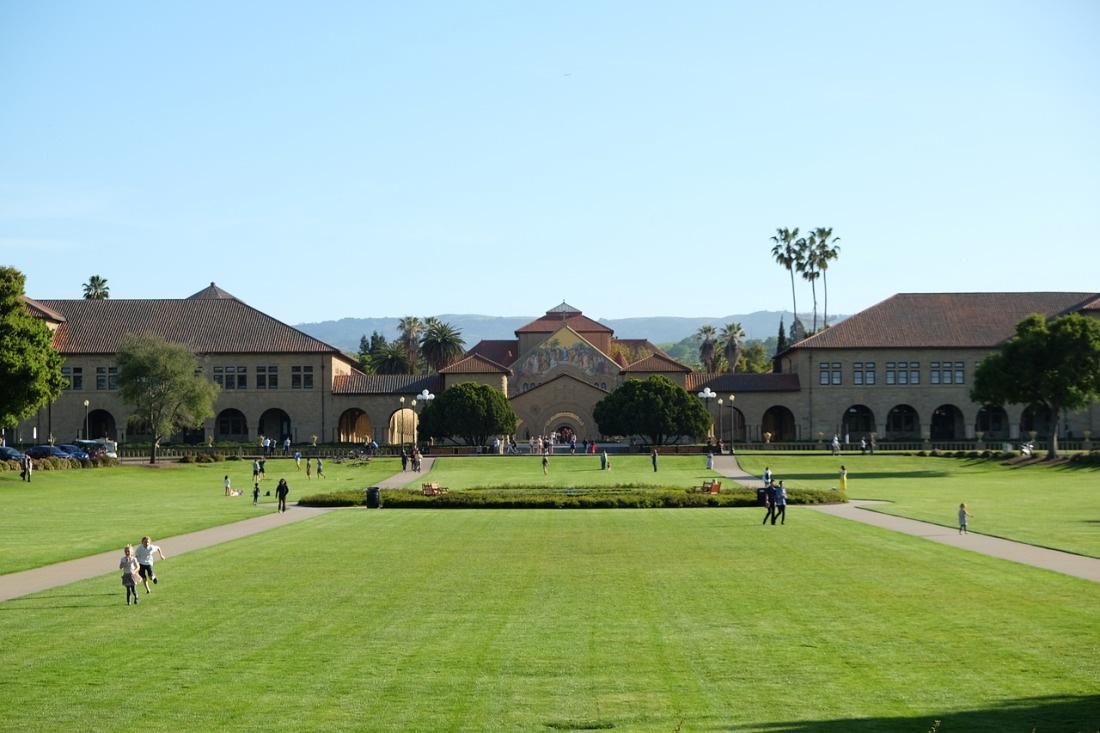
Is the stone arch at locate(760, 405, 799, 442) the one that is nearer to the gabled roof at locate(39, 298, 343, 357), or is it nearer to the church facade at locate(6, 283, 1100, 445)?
the church facade at locate(6, 283, 1100, 445)

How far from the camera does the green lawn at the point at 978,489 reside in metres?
35.2

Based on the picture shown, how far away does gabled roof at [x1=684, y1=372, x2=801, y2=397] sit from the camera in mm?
101938

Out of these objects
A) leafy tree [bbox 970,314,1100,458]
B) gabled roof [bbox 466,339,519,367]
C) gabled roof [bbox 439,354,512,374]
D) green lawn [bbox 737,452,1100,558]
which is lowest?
green lawn [bbox 737,452,1100,558]

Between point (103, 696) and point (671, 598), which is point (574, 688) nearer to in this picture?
point (103, 696)

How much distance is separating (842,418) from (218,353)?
50198 mm

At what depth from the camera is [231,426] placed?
107 metres

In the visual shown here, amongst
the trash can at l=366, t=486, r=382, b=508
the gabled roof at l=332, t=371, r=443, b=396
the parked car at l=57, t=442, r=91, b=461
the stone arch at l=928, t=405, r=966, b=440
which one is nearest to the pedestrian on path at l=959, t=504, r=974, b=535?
the trash can at l=366, t=486, r=382, b=508

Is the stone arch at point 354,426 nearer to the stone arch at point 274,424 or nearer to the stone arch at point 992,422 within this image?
the stone arch at point 274,424

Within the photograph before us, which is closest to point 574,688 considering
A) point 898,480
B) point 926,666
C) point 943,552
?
point 926,666

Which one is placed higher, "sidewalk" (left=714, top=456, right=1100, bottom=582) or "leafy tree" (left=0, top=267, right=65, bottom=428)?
"leafy tree" (left=0, top=267, right=65, bottom=428)

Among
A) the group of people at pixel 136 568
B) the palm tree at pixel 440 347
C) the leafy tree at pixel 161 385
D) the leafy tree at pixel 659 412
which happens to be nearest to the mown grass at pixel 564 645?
the group of people at pixel 136 568

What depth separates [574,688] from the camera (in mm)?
15094

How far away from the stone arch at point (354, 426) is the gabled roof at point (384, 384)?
1.80 metres

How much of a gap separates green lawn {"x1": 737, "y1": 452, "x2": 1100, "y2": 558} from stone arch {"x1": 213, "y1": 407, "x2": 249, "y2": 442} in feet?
144
